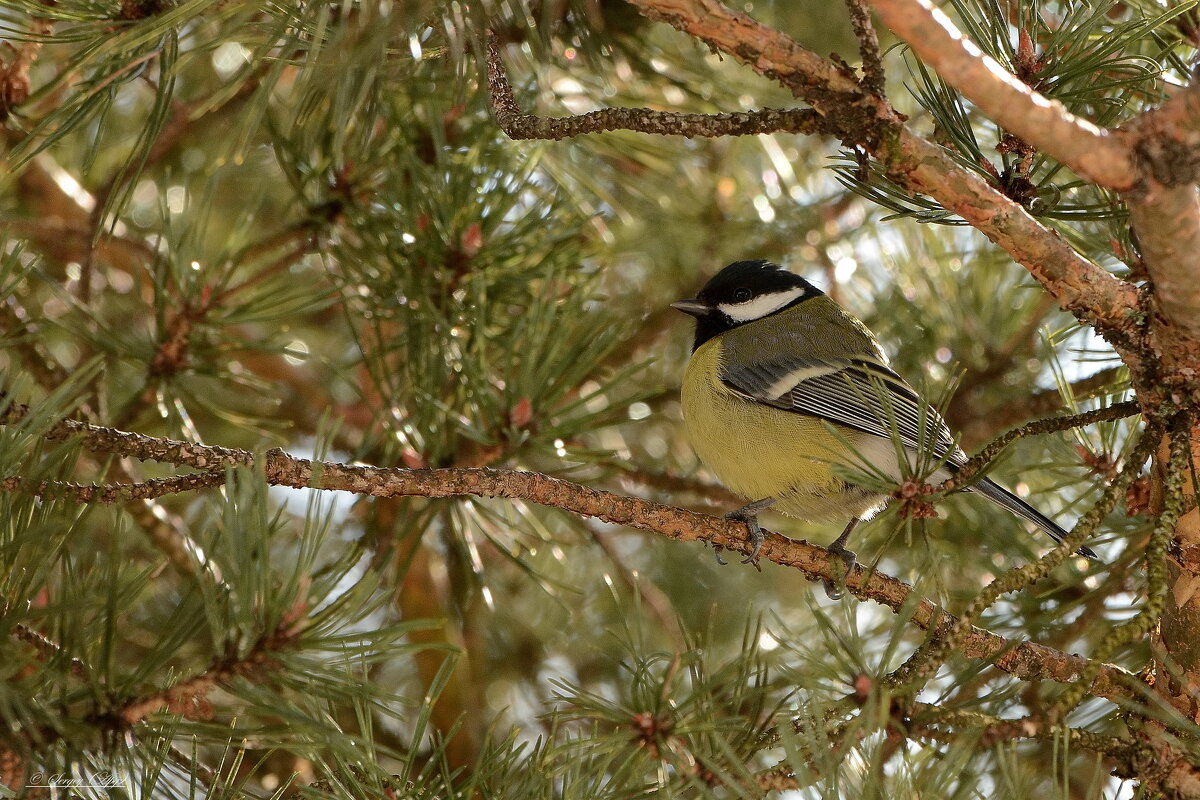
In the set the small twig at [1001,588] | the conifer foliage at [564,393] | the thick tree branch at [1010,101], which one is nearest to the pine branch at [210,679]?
the conifer foliage at [564,393]

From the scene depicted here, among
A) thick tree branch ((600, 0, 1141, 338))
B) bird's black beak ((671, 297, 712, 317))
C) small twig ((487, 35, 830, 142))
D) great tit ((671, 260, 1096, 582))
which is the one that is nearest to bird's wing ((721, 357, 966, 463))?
great tit ((671, 260, 1096, 582))

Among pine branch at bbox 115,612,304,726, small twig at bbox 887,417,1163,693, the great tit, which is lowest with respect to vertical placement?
pine branch at bbox 115,612,304,726

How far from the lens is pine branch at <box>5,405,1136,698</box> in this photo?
1.28m

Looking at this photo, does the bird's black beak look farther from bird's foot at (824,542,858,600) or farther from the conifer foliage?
bird's foot at (824,542,858,600)

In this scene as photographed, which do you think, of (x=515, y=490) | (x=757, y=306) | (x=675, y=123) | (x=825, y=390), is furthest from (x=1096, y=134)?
(x=757, y=306)

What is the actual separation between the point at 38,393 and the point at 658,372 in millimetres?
1737

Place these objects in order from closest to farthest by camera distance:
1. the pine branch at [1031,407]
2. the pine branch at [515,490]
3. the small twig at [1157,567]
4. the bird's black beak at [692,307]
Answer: the small twig at [1157,567] → the pine branch at [515,490] → the pine branch at [1031,407] → the bird's black beak at [692,307]

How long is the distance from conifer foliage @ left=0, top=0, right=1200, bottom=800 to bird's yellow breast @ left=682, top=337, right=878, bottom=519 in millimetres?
166

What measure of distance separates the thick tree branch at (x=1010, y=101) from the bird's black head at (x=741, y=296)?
1.43 m

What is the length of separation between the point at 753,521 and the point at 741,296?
80cm

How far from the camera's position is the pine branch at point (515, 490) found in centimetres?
128

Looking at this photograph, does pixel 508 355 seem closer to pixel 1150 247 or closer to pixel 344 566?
pixel 344 566

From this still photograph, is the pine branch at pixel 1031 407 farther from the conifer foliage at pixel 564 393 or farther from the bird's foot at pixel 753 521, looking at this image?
the bird's foot at pixel 753 521

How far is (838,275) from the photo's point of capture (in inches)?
120
